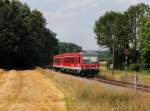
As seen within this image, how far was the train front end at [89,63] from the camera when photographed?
2148 inches

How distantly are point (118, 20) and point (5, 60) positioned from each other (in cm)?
3653

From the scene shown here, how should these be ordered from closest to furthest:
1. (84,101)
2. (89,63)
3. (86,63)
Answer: (84,101)
(86,63)
(89,63)

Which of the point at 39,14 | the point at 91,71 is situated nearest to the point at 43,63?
the point at 39,14

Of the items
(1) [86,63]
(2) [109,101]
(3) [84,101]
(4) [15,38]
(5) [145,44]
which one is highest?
(4) [15,38]

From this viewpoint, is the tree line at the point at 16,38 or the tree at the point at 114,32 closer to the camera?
the tree line at the point at 16,38

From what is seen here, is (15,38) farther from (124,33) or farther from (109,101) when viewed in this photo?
(109,101)

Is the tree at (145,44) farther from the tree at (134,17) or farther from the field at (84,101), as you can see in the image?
the field at (84,101)

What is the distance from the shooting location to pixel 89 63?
55.0 m

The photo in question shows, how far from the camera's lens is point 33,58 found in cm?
9950

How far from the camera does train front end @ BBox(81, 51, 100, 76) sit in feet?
179

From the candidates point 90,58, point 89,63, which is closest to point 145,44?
point 90,58

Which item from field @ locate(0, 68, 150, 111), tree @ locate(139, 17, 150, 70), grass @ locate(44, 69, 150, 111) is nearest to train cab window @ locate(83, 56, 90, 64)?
field @ locate(0, 68, 150, 111)

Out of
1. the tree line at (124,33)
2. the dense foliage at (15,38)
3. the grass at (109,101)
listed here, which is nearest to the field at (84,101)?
the grass at (109,101)

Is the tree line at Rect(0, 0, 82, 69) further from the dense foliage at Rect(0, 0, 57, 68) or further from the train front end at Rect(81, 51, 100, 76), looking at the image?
the train front end at Rect(81, 51, 100, 76)
